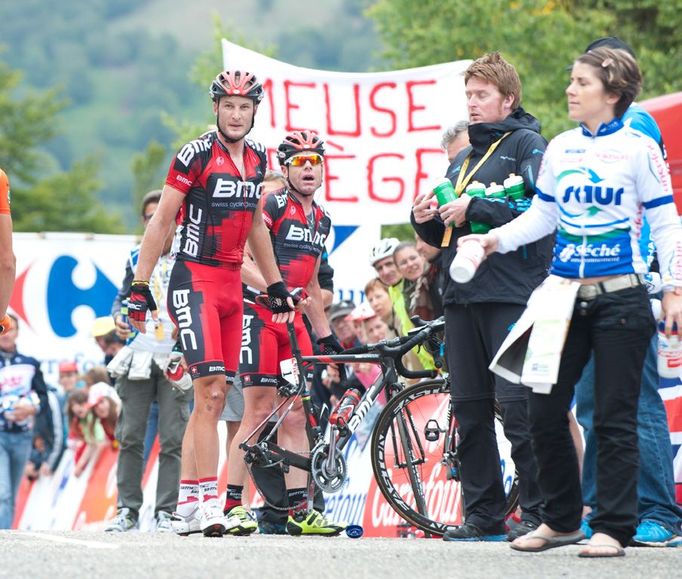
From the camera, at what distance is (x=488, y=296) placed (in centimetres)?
816

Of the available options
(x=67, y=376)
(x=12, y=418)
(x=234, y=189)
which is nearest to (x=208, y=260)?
(x=234, y=189)

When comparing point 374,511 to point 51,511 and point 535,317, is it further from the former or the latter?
point 51,511

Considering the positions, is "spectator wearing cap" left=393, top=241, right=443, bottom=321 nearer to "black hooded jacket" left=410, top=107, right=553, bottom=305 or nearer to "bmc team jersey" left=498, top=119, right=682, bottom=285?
"black hooded jacket" left=410, top=107, right=553, bottom=305

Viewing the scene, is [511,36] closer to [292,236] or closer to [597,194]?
[292,236]

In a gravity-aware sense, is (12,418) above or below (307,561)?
above

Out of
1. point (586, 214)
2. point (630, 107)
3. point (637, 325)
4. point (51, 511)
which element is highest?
point (630, 107)

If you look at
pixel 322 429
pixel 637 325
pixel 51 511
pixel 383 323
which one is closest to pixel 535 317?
pixel 637 325

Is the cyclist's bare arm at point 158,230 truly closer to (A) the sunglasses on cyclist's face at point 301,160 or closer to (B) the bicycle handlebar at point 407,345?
(A) the sunglasses on cyclist's face at point 301,160

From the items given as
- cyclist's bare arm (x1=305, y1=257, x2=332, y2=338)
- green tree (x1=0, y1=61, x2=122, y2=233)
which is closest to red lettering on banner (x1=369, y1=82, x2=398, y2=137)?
cyclist's bare arm (x1=305, y1=257, x2=332, y2=338)

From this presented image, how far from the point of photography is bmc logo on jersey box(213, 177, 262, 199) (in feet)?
30.0

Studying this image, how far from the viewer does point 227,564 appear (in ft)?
21.5

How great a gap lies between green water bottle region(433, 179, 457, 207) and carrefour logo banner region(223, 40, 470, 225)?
247 inches

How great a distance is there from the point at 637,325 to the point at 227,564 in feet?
6.80

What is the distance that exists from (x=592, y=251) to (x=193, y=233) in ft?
9.33
